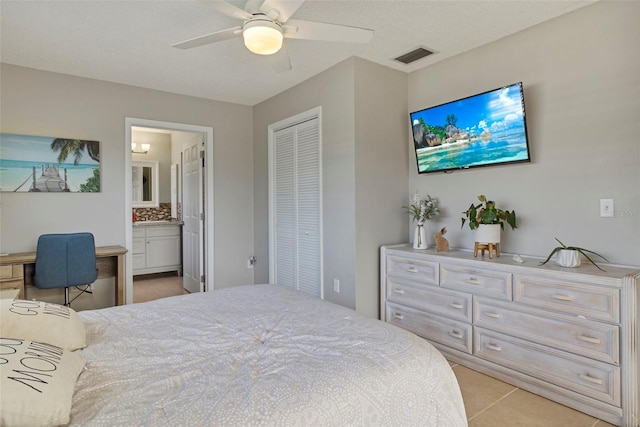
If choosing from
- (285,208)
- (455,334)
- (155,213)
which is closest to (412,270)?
(455,334)

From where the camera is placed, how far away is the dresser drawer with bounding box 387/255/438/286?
286 centimetres

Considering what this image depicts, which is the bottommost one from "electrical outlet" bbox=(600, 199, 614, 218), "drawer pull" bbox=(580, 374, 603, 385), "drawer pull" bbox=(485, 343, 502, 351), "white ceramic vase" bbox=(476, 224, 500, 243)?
"drawer pull" bbox=(580, 374, 603, 385)

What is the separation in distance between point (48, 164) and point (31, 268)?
984 millimetres

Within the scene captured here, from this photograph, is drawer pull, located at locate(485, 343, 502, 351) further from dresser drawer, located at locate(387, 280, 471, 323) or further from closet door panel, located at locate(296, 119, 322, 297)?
closet door panel, located at locate(296, 119, 322, 297)

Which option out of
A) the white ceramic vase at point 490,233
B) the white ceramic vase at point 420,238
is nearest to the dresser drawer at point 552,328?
the white ceramic vase at point 490,233

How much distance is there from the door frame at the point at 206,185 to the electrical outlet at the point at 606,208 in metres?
3.75

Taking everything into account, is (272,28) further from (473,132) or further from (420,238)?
(420,238)

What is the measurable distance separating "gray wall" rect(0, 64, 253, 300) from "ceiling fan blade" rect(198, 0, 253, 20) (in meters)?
2.54

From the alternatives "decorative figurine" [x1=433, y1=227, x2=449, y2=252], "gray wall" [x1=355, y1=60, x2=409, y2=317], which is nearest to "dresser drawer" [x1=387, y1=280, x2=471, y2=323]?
"gray wall" [x1=355, y1=60, x2=409, y2=317]

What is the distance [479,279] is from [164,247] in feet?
16.2

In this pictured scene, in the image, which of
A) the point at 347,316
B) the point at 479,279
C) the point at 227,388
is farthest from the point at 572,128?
the point at 227,388

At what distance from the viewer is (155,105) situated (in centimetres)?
397

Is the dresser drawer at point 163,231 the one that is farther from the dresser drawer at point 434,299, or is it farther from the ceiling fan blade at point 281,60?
the ceiling fan blade at point 281,60

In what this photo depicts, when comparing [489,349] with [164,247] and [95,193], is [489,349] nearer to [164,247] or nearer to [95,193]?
[95,193]
